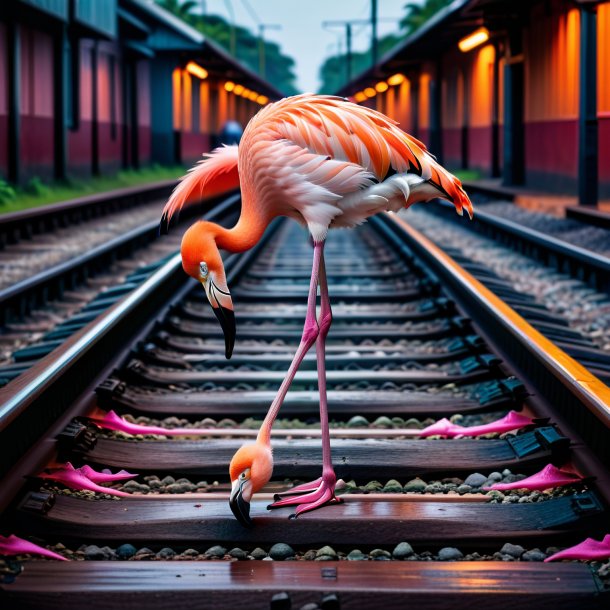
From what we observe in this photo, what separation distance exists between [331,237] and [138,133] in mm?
22721

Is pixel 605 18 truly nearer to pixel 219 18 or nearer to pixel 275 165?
pixel 275 165

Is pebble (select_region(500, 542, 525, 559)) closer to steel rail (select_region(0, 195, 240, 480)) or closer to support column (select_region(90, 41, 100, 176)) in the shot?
steel rail (select_region(0, 195, 240, 480))

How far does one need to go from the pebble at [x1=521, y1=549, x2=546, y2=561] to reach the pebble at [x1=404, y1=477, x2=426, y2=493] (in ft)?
2.42

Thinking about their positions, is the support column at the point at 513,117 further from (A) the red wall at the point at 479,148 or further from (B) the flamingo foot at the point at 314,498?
(B) the flamingo foot at the point at 314,498

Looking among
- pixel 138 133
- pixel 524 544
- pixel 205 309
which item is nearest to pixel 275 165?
pixel 524 544

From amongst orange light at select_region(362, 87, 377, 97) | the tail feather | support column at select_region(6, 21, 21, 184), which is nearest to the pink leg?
the tail feather

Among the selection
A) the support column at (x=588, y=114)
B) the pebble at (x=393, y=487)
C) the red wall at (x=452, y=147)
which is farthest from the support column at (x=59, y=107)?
the pebble at (x=393, y=487)

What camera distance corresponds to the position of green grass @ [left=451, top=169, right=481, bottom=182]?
30998 millimetres

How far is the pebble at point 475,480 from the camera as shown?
12.6 feet

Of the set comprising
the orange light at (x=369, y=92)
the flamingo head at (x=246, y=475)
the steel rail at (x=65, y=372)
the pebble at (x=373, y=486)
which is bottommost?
the pebble at (x=373, y=486)

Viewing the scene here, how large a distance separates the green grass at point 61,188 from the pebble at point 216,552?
14922 millimetres

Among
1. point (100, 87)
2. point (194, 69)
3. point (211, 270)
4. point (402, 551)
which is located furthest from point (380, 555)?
point (194, 69)

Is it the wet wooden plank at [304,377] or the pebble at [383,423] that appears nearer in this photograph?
the pebble at [383,423]

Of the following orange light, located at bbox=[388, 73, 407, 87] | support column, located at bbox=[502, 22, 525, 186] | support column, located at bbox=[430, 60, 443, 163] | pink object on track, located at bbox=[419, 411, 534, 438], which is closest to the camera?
pink object on track, located at bbox=[419, 411, 534, 438]
